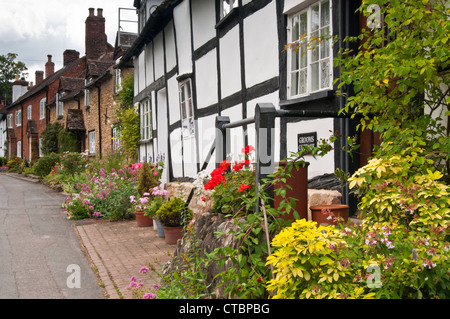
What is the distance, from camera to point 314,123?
18.6 feet

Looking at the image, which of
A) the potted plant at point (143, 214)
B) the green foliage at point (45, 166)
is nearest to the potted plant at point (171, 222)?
the potted plant at point (143, 214)

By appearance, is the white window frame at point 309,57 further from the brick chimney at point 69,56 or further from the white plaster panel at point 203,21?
the brick chimney at point 69,56

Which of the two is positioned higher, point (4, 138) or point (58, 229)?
point (4, 138)

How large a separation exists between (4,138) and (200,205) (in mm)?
47491

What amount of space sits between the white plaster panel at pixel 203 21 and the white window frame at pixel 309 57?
309 centimetres

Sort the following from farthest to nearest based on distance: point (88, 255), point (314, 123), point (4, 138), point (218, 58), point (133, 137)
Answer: point (4, 138), point (133, 137), point (218, 58), point (88, 255), point (314, 123)

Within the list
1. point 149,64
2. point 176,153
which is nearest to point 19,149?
point 149,64

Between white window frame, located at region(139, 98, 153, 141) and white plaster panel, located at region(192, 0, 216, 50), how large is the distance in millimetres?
4779

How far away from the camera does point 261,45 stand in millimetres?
6875

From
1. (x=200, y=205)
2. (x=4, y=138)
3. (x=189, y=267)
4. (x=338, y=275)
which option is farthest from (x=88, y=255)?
(x=4, y=138)

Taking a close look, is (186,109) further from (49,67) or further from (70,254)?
(49,67)

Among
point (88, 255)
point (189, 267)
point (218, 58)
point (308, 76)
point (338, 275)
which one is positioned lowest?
point (88, 255)

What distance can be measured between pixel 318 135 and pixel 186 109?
5.54m
